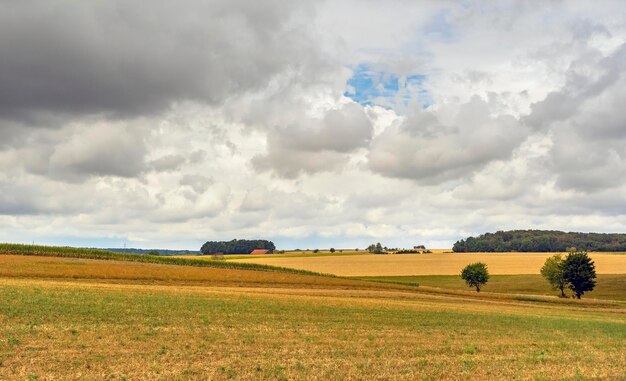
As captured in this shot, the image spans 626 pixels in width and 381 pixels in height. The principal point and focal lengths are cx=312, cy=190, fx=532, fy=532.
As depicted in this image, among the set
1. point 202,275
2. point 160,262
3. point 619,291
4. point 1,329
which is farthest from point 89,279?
point 619,291

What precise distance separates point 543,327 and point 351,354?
25.1m

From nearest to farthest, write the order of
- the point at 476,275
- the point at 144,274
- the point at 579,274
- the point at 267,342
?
1. the point at 267,342
2. the point at 144,274
3. the point at 579,274
4. the point at 476,275

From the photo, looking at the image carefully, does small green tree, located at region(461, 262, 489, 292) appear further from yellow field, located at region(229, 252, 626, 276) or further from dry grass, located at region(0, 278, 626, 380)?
dry grass, located at region(0, 278, 626, 380)

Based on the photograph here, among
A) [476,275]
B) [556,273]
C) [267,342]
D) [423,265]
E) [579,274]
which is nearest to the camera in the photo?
[267,342]

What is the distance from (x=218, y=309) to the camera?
41125 millimetres

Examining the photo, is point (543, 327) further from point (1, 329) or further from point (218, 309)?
point (1, 329)

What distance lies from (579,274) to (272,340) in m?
93.6

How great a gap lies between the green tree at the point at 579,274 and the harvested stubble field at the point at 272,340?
2366 inches

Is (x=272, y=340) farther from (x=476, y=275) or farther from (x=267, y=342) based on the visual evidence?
(x=476, y=275)

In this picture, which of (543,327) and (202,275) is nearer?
(543,327)

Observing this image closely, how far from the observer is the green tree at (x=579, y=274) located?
10381cm

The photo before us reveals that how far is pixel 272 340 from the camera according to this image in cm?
2877

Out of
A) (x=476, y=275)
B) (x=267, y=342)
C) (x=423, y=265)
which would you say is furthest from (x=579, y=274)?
(x=267, y=342)

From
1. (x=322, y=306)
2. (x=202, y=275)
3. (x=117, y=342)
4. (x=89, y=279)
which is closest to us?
(x=117, y=342)
